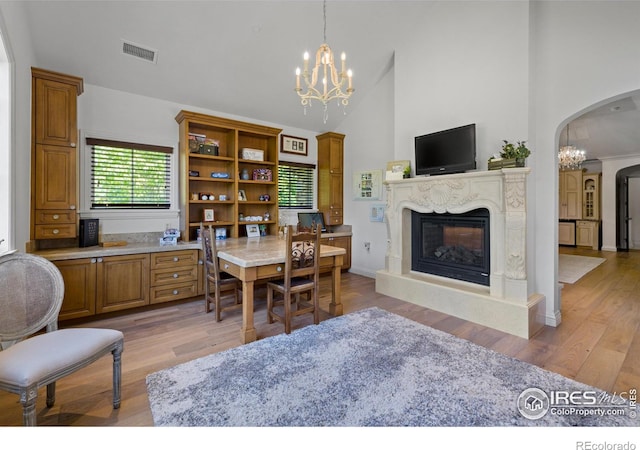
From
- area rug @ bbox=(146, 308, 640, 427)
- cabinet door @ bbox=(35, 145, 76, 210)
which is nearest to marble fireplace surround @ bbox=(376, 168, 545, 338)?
area rug @ bbox=(146, 308, 640, 427)

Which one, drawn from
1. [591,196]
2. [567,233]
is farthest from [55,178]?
[591,196]

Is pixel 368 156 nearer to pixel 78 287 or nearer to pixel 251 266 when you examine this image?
pixel 251 266

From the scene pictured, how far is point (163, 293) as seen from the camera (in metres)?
3.54

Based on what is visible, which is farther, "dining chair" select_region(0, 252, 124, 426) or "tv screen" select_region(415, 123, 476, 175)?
"tv screen" select_region(415, 123, 476, 175)

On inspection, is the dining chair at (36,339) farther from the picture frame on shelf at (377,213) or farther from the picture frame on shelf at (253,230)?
the picture frame on shelf at (377,213)

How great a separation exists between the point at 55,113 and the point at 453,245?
187 inches

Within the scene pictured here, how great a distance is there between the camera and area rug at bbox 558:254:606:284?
5.11m

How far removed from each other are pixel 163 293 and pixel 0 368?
2.25 m

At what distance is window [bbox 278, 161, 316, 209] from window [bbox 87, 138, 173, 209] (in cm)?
186

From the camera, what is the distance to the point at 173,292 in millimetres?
3611

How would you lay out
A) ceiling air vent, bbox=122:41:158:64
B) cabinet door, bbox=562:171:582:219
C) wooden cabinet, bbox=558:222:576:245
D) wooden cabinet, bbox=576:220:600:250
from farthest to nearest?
wooden cabinet, bbox=558:222:576:245 → cabinet door, bbox=562:171:582:219 → wooden cabinet, bbox=576:220:600:250 → ceiling air vent, bbox=122:41:158:64

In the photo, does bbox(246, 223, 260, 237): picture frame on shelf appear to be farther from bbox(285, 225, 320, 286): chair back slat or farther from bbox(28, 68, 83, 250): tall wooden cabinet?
bbox(28, 68, 83, 250): tall wooden cabinet
